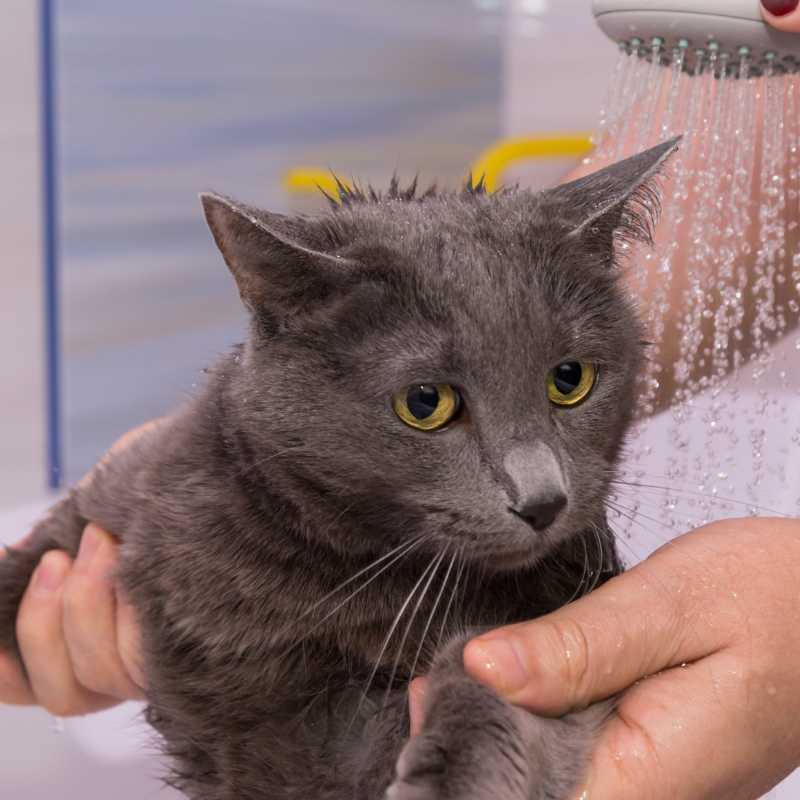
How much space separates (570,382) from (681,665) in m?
0.26

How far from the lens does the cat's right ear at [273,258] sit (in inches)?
32.6

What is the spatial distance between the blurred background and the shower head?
29.7 inches

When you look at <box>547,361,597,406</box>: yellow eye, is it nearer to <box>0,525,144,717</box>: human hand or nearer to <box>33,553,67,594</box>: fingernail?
<box>0,525,144,717</box>: human hand

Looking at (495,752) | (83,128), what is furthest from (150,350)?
(495,752)

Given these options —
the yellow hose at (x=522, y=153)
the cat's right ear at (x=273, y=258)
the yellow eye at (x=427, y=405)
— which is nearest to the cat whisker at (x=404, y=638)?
the yellow eye at (x=427, y=405)

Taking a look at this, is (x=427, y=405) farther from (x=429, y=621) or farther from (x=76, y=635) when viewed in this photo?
(x=76, y=635)

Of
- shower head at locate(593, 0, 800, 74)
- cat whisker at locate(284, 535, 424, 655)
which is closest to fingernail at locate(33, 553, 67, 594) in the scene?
cat whisker at locate(284, 535, 424, 655)

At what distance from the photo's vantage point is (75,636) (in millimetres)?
1195

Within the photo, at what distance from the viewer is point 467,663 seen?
83 cm

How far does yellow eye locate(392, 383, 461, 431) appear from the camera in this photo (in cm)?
83

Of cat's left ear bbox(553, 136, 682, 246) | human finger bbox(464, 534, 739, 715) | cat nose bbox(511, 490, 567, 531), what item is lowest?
human finger bbox(464, 534, 739, 715)

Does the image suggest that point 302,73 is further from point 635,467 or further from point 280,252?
point 280,252

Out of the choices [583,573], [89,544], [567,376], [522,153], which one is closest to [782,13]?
[567,376]

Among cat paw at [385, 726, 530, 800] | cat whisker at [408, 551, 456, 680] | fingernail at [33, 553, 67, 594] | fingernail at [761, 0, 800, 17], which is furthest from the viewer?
fingernail at [33, 553, 67, 594]
